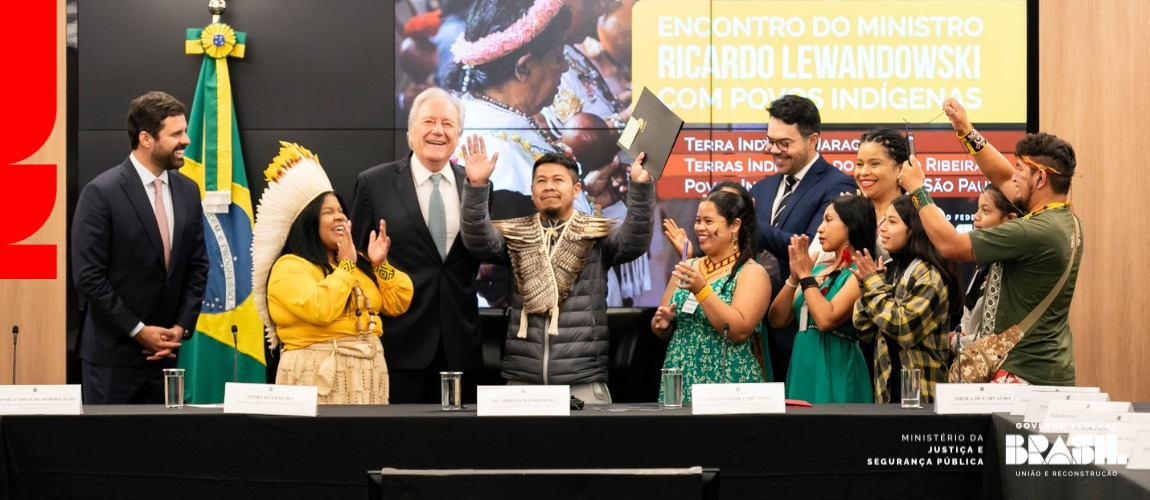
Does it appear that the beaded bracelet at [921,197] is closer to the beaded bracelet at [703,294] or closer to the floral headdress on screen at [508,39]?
the beaded bracelet at [703,294]

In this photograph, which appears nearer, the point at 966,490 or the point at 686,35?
the point at 966,490

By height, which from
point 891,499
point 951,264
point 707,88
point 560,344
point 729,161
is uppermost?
point 707,88

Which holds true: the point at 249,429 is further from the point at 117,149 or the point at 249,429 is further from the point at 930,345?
the point at 117,149

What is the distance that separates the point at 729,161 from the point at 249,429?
3221 millimetres

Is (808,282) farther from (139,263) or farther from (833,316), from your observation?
(139,263)

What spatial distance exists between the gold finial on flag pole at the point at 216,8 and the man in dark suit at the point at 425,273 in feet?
5.00

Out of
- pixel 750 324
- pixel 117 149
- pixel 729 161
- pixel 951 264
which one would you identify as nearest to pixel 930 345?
pixel 951 264

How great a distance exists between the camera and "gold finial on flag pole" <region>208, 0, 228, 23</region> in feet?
18.1

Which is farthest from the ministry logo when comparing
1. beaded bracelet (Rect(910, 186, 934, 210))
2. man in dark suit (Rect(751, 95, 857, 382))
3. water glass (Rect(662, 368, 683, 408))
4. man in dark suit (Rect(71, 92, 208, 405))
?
man in dark suit (Rect(71, 92, 208, 405))

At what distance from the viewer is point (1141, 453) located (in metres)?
1.91

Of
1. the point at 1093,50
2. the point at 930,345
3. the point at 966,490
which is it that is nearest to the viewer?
the point at 966,490

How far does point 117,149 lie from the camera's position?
18.3 ft

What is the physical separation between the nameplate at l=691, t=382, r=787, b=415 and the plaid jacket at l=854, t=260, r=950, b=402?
1003 millimetres

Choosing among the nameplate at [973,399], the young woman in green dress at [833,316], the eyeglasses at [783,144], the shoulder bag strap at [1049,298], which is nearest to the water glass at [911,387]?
the nameplate at [973,399]
